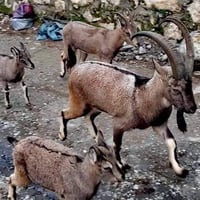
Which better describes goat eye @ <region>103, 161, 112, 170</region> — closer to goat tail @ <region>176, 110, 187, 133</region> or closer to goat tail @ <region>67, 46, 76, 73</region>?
goat tail @ <region>176, 110, 187, 133</region>

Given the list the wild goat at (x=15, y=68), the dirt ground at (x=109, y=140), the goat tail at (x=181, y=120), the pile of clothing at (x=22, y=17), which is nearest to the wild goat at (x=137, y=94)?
the goat tail at (x=181, y=120)

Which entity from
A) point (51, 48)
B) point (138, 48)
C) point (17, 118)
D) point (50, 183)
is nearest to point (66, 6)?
point (51, 48)

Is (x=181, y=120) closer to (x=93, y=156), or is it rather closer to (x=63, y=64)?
(x=93, y=156)

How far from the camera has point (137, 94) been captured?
584 centimetres

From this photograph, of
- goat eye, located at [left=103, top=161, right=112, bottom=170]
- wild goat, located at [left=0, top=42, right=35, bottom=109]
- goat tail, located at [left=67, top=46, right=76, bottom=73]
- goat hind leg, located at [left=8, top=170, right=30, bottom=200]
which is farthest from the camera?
goat tail, located at [left=67, top=46, right=76, bottom=73]

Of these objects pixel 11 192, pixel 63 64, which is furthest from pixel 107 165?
pixel 63 64

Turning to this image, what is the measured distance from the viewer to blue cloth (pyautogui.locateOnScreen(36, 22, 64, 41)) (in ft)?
32.8

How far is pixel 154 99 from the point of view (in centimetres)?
571

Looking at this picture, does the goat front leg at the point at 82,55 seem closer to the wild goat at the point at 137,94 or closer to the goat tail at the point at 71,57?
the goat tail at the point at 71,57

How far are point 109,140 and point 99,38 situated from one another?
2.10 metres

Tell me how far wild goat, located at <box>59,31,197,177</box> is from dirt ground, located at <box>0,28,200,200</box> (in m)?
0.24

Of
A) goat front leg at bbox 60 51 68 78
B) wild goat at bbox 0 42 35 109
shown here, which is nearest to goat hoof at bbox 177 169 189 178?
wild goat at bbox 0 42 35 109

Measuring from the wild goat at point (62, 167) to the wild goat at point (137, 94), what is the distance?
96 cm

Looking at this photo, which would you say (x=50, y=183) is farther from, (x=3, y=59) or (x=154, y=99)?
(x=3, y=59)
